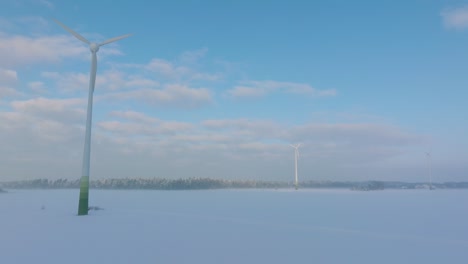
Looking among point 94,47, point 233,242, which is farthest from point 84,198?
point 233,242

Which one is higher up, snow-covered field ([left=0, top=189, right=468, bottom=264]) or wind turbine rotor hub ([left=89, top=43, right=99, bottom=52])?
wind turbine rotor hub ([left=89, top=43, right=99, bottom=52])

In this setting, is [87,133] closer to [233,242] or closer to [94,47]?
[94,47]

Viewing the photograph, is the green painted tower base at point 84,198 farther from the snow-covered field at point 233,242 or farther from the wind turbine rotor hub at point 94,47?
the wind turbine rotor hub at point 94,47

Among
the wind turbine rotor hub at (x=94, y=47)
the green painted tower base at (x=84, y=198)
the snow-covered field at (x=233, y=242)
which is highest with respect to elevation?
the wind turbine rotor hub at (x=94, y=47)

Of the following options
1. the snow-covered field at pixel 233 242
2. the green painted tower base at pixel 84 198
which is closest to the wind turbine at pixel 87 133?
the green painted tower base at pixel 84 198

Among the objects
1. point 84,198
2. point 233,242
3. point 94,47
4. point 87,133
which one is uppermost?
point 94,47

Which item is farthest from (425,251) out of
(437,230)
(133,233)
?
(133,233)

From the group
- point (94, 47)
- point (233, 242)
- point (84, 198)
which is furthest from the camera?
point (94, 47)

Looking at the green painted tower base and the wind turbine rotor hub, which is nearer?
the green painted tower base

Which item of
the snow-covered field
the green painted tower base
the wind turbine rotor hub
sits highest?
the wind turbine rotor hub

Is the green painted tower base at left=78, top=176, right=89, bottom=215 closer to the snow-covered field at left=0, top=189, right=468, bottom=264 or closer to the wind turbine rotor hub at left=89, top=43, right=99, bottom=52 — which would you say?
the snow-covered field at left=0, top=189, right=468, bottom=264

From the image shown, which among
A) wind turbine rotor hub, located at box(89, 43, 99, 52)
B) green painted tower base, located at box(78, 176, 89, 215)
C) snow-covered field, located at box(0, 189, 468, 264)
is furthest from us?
wind turbine rotor hub, located at box(89, 43, 99, 52)

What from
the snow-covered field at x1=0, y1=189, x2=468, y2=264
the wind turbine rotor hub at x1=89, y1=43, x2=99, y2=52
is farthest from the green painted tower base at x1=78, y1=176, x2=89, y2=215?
the wind turbine rotor hub at x1=89, y1=43, x2=99, y2=52

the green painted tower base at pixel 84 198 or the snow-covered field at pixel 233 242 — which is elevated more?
the green painted tower base at pixel 84 198
